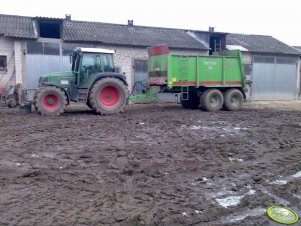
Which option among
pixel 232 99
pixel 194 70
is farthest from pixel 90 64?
pixel 232 99

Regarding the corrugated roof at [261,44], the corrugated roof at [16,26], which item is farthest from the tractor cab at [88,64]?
Result: the corrugated roof at [261,44]

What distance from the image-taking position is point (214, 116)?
12.7 m

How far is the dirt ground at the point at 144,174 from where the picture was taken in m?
4.01

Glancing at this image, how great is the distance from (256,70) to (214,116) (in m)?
11.7

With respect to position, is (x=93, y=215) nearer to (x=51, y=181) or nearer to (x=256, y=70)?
(x=51, y=181)

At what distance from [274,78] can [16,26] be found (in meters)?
16.5

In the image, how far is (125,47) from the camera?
1936 cm

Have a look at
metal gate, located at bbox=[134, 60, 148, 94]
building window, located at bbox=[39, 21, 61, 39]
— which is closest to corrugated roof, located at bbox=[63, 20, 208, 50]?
building window, located at bbox=[39, 21, 61, 39]

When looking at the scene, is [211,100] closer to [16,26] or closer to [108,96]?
[108,96]

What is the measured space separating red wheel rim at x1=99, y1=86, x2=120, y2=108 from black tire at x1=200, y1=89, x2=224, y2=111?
3903 millimetres

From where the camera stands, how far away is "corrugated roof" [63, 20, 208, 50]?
18750 millimetres

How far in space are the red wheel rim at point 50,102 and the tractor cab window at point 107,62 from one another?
80.2 inches

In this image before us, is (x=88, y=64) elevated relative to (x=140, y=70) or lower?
lower
